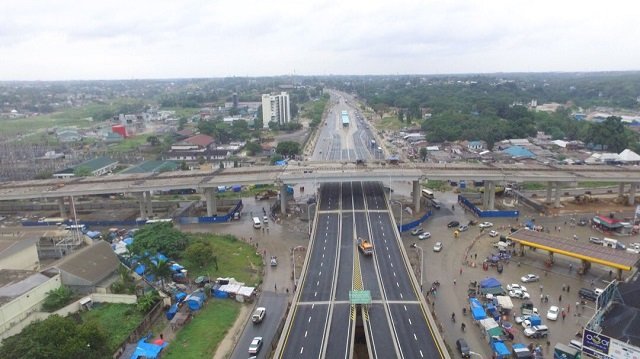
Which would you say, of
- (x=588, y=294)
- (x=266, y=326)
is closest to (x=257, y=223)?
(x=266, y=326)

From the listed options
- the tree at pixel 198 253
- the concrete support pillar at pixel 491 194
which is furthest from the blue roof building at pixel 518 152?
the tree at pixel 198 253

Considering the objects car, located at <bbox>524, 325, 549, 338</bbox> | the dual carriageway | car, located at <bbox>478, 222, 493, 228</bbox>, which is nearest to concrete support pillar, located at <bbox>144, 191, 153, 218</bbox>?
the dual carriageway

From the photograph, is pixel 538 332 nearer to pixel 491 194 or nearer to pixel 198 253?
pixel 491 194

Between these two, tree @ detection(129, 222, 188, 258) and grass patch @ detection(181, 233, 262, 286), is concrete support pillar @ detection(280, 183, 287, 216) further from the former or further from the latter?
tree @ detection(129, 222, 188, 258)

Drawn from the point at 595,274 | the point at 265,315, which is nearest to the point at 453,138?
the point at 595,274

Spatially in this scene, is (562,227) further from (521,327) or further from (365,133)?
(365,133)

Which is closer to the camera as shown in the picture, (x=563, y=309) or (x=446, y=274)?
(x=563, y=309)
